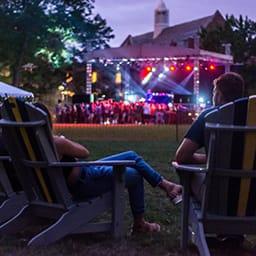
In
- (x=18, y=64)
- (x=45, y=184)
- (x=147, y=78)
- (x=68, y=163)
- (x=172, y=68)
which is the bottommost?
(x=147, y=78)

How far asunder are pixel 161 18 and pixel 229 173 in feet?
346

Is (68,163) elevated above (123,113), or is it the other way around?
(68,163)

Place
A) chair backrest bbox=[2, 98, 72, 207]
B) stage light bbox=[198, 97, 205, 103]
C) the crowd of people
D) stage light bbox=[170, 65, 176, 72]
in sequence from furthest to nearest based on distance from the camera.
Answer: stage light bbox=[170, 65, 176, 72] → stage light bbox=[198, 97, 205, 103] → the crowd of people → chair backrest bbox=[2, 98, 72, 207]

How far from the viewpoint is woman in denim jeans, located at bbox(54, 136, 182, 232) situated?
186 inches

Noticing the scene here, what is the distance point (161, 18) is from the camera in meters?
108

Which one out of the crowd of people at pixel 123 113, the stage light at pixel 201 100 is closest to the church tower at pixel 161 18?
the stage light at pixel 201 100

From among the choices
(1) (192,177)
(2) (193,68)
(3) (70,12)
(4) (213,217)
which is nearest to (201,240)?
(4) (213,217)

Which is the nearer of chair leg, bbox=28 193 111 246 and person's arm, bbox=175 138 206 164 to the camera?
person's arm, bbox=175 138 206 164

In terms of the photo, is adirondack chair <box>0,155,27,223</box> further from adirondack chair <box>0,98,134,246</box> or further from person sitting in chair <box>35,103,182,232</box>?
person sitting in chair <box>35,103,182,232</box>

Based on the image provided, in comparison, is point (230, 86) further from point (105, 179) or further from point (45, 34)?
point (45, 34)

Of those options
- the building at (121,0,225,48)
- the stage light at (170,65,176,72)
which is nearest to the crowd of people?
the stage light at (170,65,176,72)

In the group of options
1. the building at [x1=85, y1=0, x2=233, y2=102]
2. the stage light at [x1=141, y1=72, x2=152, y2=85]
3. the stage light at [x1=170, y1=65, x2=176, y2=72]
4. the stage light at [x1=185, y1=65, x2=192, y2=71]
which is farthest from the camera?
the stage light at [x1=141, y1=72, x2=152, y2=85]

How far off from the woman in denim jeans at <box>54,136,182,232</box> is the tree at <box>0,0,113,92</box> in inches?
1463

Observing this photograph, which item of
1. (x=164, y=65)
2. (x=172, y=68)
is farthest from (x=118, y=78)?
(x=172, y=68)
